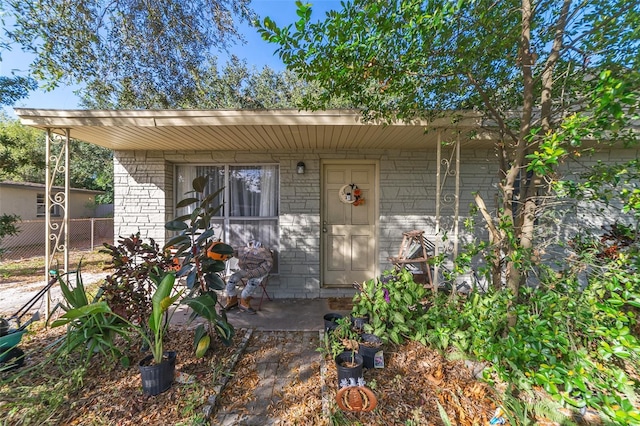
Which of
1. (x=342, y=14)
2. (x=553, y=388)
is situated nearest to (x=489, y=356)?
(x=553, y=388)

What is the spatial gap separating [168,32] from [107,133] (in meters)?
3.67

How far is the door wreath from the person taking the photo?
4.33 m

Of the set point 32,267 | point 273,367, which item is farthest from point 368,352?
point 32,267

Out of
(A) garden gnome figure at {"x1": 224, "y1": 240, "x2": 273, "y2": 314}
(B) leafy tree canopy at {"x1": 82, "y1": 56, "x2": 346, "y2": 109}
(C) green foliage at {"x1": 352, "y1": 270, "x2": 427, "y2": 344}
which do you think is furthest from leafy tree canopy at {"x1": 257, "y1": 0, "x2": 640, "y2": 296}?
(A) garden gnome figure at {"x1": 224, "y1": 240, "x2": 273, "y2": 314}

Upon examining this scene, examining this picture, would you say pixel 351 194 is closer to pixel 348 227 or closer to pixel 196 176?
pixel 348 227

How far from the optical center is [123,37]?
18.4 ft

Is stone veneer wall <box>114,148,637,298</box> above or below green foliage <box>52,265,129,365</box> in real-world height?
above

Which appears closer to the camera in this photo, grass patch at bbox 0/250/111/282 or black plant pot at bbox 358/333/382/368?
black plant pot at bbox 358/333/382/368

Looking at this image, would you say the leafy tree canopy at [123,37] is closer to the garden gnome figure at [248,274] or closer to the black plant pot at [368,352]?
the garden gnome figure at [248,274]

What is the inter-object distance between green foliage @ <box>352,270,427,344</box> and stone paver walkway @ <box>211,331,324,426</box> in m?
0.63

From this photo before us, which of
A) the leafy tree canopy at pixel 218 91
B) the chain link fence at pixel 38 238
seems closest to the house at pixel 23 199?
the chain link fence at pixel 38 238

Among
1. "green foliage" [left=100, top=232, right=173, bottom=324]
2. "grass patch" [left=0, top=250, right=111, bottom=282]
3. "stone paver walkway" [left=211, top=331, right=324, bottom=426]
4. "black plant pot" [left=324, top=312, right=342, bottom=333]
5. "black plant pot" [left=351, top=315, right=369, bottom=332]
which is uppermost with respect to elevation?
"green foliage" [left=100, top=232, right=173, bottom=324]

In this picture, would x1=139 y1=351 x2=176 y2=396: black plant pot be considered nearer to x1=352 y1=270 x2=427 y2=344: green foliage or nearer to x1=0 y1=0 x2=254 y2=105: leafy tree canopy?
x1=352 y1=270 x2=427 y2=344: green foliage

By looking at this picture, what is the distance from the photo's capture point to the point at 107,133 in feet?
11.1
